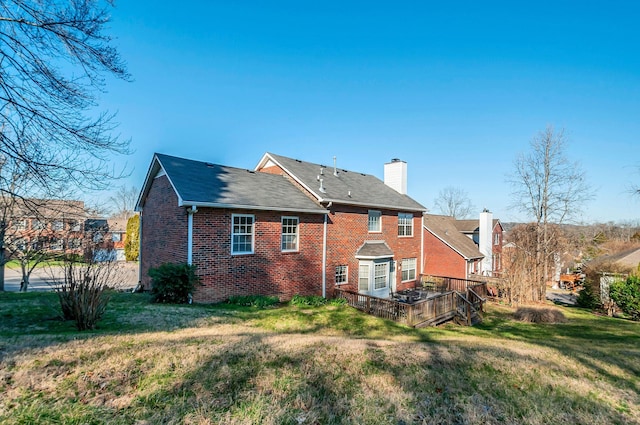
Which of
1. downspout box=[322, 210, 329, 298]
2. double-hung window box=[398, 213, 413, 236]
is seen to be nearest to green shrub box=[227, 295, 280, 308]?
downspout box=[322, 210, 329, 298]

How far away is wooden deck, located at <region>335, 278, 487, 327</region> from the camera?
13719 millimetres

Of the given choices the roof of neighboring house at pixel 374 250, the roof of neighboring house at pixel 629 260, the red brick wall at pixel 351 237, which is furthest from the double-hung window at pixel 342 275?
the roof of neighboring house at pixel 629 260

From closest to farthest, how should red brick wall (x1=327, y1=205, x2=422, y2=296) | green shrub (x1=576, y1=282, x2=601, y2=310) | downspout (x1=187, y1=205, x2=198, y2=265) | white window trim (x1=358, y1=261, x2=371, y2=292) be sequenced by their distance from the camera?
downspout (x1=187, y1=205, x2=198, y2=265), red brick wall (x1=327, y1=205, x2=422, y2=296), white window trim (x1=358, y1=261, x2=371, y2=292), green shrub (x1=576, y1=282, x2=601, y2=310)

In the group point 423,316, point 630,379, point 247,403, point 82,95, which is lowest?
point 423,316

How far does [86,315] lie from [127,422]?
486cm

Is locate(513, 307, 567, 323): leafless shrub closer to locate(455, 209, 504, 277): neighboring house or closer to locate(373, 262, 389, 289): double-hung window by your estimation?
locate(373, 262, 389, 289): double-hung window

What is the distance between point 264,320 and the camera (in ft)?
33.7

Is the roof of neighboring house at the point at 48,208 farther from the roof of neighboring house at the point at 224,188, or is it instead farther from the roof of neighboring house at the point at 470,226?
the roof of neighboring house at the point at 470,226

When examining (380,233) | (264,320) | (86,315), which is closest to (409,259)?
(380,233)

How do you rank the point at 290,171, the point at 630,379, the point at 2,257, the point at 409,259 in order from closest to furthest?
the point at 630,379 → the point at 2,257 → the point at 290,171 → the point at 409,259

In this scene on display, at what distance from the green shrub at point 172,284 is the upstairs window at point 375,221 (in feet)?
35.9

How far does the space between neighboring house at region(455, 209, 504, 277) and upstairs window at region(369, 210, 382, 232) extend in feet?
49.2

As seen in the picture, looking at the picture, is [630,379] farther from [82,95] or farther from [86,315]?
[82,95]

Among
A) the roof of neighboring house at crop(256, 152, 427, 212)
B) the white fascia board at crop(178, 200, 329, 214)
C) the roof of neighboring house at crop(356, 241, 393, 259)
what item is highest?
the roof of neighboring house at crop(256, 152, 427, 212)
